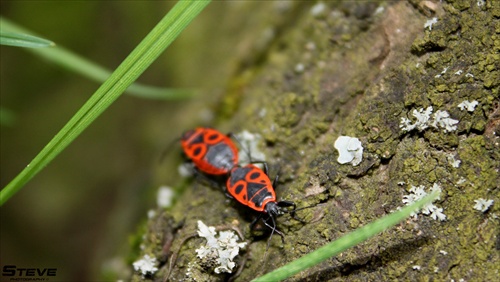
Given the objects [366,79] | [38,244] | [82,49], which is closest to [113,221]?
[38,244]

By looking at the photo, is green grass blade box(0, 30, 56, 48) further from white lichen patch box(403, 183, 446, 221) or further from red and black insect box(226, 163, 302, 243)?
white lichen patch box(403, 183, 446, 221)

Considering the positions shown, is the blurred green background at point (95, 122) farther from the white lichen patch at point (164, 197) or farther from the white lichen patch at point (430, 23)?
the white lichen patch at point (430, 23)

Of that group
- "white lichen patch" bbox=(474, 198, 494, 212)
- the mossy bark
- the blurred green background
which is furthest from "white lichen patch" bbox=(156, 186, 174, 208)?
"white lichen patch" bbox=(474, 198, 494, 212)

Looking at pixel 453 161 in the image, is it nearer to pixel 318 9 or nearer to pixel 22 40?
pixel 318 9

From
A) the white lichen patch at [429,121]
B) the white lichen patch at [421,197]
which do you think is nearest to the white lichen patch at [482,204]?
the white lichen patch at [421,197]

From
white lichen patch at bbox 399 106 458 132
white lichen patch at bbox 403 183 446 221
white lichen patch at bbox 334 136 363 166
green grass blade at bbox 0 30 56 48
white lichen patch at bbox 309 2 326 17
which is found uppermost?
white lichen patch at bbox 309 2 326 17

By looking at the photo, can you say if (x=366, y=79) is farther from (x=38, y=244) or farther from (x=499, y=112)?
(x=38, y=244)

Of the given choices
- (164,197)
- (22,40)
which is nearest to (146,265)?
(164,197)
